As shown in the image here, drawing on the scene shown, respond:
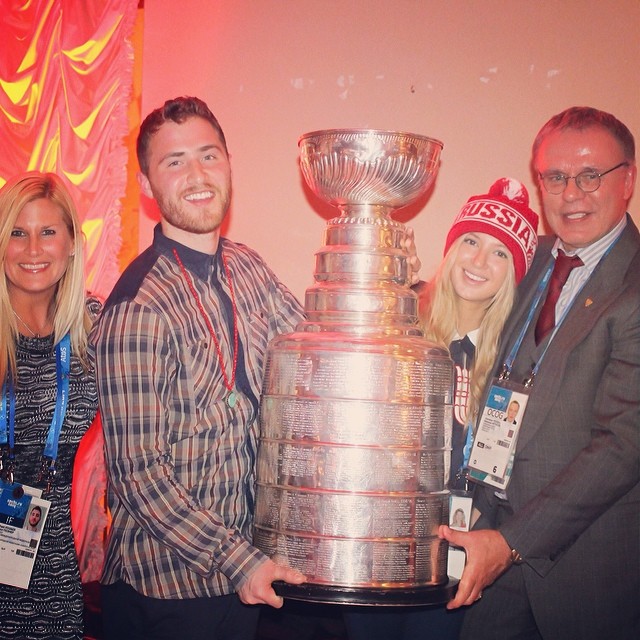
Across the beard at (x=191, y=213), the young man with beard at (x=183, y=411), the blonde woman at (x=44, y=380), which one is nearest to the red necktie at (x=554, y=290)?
the young man with beard at (x=183, y=411)

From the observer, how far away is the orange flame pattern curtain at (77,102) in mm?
3615

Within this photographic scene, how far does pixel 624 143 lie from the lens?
243 cm

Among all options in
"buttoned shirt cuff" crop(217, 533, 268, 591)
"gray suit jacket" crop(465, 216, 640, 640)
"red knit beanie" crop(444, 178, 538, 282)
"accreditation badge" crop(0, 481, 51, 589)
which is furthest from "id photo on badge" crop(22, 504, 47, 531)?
"red knit beanie" crop(444, 178, 538, 282)

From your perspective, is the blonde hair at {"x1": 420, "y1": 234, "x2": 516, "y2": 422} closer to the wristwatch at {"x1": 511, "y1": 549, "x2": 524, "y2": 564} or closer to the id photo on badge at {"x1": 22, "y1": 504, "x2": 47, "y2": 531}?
the wristwatch at {"x1": 511, "y1": 549, "x2": 524, "y2": 564}

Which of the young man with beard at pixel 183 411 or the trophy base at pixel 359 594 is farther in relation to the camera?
the young man with beard at pixel 183 411

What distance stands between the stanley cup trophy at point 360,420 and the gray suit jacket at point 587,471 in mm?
323

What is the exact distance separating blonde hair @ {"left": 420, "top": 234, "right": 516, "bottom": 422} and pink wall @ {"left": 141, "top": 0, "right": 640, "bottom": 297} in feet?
2.74

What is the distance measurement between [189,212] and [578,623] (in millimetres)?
1491

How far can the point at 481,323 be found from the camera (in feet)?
8.08

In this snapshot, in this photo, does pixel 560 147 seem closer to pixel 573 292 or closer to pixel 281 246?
pixel 573 292

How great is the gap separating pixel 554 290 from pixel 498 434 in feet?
1.47

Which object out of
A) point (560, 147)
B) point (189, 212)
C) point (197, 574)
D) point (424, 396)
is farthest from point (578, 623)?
point (189, 212)

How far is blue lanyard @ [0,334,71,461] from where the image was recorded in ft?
7.57

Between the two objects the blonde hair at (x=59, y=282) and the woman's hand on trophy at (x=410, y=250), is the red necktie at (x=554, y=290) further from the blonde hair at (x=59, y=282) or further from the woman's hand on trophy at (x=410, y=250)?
the blonde hair at (x=59, y=282)
